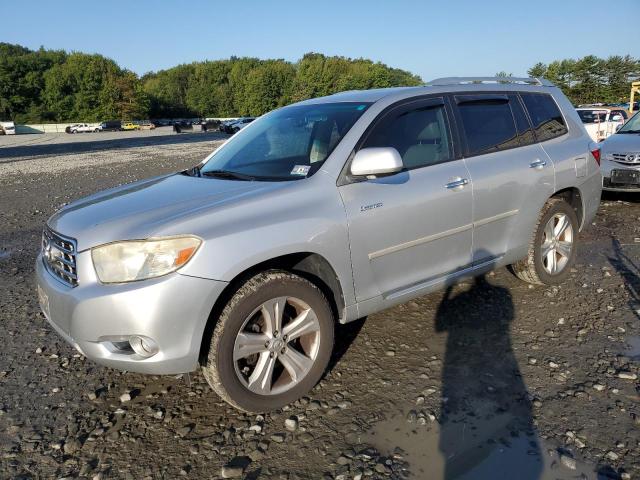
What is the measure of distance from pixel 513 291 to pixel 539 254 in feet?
1.34

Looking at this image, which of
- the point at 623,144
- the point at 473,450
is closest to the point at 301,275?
the point at 473,450

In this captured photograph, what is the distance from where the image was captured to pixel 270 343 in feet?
9.21

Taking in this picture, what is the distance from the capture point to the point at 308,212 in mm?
2857

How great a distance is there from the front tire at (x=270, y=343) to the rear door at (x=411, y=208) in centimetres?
39

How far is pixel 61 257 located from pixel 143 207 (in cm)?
52

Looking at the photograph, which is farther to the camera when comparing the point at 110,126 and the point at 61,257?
the point at 110,126

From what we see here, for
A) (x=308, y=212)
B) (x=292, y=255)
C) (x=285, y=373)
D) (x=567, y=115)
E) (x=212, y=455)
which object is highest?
(x=567, y=115)

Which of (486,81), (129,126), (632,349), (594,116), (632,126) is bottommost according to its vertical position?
(632,349)

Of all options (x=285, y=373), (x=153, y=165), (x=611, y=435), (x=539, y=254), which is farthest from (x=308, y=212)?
(x=153, y=165)

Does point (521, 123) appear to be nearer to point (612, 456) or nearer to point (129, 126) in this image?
point (612, 456)

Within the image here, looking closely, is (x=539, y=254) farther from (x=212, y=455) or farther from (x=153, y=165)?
(x=153, y=165)

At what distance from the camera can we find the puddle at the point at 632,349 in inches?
132

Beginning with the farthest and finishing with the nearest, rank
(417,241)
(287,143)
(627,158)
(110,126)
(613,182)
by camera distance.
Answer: (110,126) < (613,182) < (627,158) < (287,143) < (417,241)

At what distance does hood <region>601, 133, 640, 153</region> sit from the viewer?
311 inches
